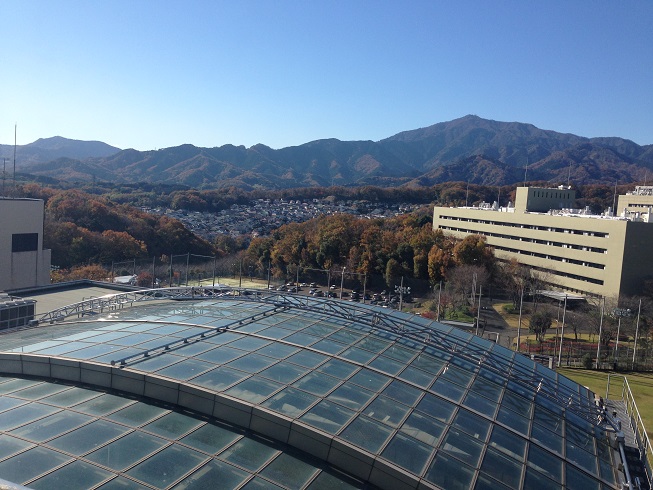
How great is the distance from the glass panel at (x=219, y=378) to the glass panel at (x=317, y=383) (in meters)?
0.87

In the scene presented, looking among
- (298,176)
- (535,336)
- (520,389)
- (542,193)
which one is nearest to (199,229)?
(542,193)

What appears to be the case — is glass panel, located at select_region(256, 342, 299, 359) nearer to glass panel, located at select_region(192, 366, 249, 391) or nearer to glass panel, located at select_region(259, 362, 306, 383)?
glass panel, located at select_region(259, 362, 306, 383)

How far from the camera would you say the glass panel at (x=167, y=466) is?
548cm

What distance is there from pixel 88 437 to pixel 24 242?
76.8ft

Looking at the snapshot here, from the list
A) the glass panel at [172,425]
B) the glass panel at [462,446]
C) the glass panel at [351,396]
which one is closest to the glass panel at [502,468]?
the glass panel at [462,446]

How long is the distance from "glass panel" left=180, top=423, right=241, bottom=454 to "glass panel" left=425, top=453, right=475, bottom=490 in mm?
2504

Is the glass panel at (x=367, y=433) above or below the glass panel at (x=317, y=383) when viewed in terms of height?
below

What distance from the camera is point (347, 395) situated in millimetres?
7406

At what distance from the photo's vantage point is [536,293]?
34.8 m

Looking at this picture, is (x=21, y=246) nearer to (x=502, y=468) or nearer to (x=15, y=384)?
(x=15, y=384)

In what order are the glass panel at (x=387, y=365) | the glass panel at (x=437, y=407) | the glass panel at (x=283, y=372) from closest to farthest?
the glass panel at (x=437, y=407) → the glass panel at (x=283, y=372) → the glass panel at (x=387, y=365)

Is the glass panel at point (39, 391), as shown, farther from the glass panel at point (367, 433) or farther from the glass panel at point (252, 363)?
the glass panel at point (367, 433)

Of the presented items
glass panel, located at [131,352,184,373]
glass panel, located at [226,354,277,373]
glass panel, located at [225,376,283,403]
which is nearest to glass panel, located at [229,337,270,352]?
glass panel, located at [226,354,277,373]

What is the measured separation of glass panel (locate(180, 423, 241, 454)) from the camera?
20.3 ft
